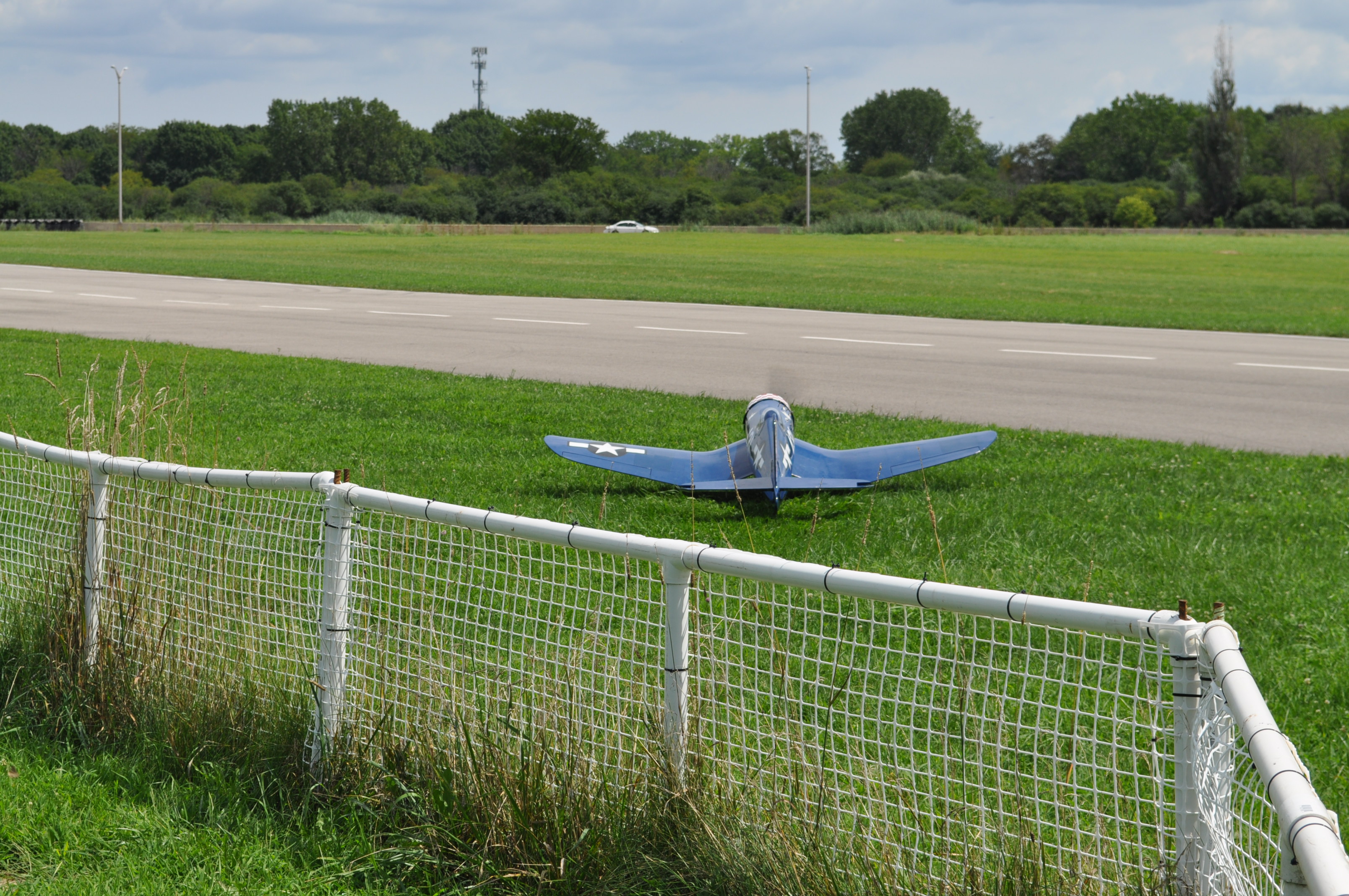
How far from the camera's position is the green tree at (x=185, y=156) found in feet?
440

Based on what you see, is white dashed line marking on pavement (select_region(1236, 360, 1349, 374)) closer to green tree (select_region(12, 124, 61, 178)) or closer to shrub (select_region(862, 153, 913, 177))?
shrub (select_region(862, 153, 913, 177))

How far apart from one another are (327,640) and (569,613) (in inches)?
80.3

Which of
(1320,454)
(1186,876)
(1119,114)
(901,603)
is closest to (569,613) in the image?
(901,603)

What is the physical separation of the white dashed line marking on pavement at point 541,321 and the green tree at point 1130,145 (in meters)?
147

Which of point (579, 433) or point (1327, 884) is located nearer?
point (1327, 884)

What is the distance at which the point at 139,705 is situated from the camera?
14.7 ft

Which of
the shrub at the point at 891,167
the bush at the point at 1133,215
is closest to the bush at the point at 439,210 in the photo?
the bush at the point at 1133,215

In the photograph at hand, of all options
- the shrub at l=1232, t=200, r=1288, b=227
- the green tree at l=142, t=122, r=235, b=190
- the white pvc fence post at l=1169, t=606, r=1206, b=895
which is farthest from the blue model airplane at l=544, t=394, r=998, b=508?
the green tree at l=142, t=122, r=235, b=190

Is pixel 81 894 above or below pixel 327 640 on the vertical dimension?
below

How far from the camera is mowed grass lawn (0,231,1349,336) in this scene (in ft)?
81.7

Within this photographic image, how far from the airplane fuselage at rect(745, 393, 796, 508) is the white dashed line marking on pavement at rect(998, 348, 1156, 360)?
9.67 metres

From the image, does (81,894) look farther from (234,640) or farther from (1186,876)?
(1186,876)

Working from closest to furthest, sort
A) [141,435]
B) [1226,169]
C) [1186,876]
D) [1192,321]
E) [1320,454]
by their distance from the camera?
[1186,876] < [141,435] < [1320,454] < [1192,321] < [1226,169]

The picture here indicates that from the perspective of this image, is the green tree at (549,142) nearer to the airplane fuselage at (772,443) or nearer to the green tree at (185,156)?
the green tree at (185,156)
